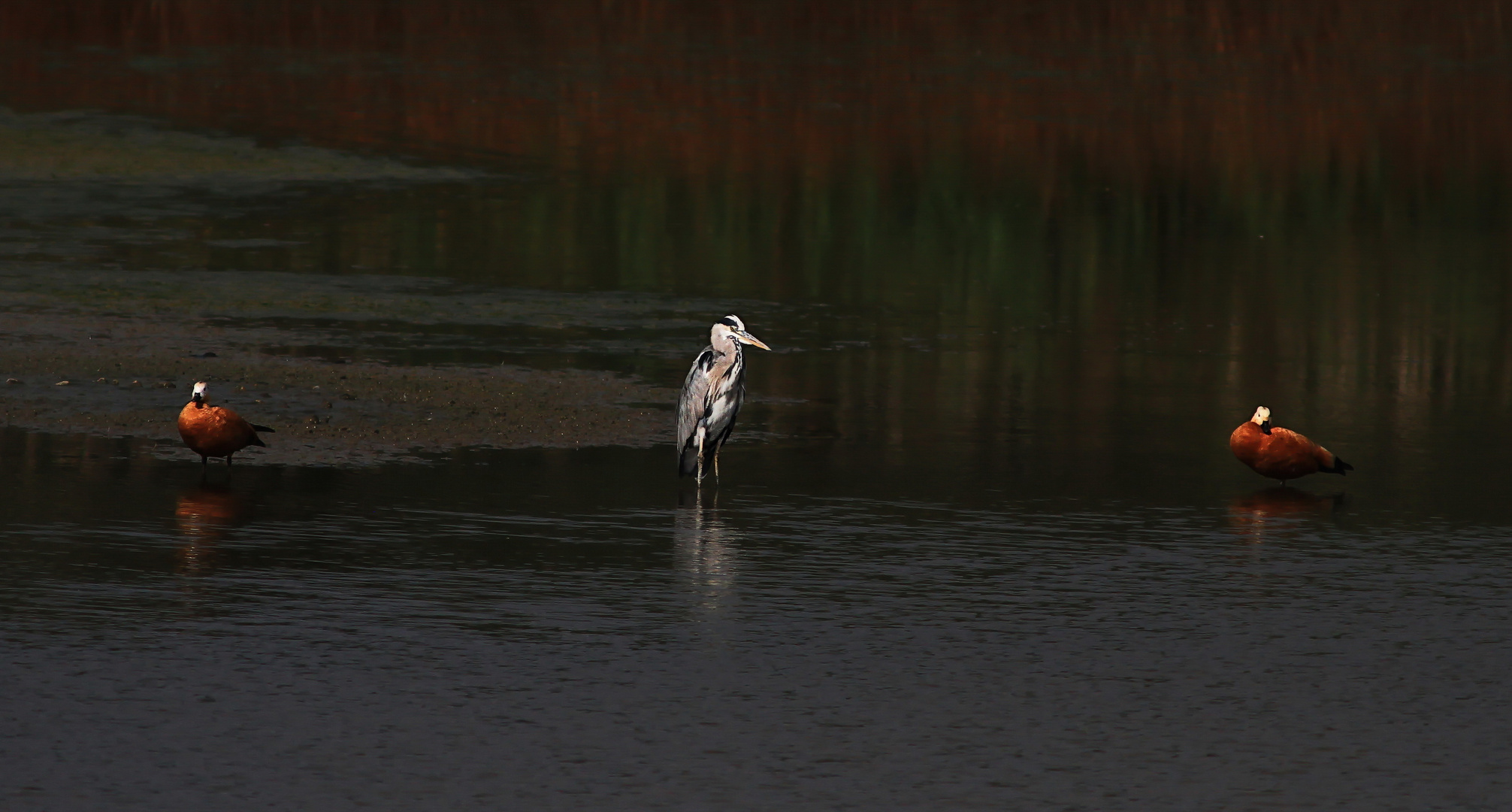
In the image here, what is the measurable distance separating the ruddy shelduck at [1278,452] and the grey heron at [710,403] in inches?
115

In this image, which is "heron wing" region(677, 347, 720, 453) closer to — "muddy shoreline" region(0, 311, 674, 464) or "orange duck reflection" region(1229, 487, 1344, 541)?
"muddy shoreline" region(0, 311, 674, 464)

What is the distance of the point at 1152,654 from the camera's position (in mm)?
9523

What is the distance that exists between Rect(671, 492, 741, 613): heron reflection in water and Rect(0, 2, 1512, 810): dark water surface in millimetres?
35

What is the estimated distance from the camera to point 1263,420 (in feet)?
44.2

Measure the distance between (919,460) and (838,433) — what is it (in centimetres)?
108

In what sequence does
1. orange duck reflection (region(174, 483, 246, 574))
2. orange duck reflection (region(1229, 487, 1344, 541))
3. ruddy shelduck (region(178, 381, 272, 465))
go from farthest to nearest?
Answer: ruddy shelduck (region(178, 381, 272, 465)), orange duck reflection (region(1229, 487, 1344, 541)), orange duck reflection (region(174, 483, 246, 574))

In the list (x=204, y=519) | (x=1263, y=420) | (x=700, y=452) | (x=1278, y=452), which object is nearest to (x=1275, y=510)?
(x=1278, y=452)

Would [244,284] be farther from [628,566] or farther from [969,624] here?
[969,624]

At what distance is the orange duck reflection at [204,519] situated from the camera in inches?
436

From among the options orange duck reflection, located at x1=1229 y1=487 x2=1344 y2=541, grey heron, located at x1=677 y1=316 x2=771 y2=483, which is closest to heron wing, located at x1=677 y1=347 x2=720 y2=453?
grey heron, located at x1=677 y1=316 x2=771 y2=483

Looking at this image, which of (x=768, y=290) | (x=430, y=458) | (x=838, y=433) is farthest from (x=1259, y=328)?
(x=430, y=458)

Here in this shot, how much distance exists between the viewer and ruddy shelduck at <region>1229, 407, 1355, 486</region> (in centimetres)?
1331

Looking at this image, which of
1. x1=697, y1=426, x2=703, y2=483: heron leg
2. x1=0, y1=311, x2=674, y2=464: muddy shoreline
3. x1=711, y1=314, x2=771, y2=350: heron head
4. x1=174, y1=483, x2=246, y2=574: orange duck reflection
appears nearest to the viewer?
x1=174, y1=483, x2=246, y2=574: orange duck reflection

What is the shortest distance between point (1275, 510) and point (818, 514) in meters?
2.53
